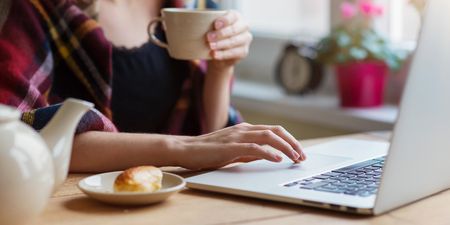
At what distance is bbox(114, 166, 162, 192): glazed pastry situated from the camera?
964 mm

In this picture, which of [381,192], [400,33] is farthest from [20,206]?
[400,33]

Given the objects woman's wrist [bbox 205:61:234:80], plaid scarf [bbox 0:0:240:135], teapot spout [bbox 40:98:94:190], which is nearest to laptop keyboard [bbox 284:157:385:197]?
teapot spout [bbox 40:98:94:190]

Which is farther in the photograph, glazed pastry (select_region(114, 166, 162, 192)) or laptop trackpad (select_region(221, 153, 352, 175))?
laptop trackpad (select_region(221, 153, 352, 175))

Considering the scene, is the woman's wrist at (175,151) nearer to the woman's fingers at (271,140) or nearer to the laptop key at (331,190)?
the woman's fingers at (271,140)

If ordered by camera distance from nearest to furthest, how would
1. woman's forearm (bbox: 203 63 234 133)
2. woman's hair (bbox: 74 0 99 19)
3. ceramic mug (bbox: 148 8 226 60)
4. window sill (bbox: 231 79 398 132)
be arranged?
1. ceramic mug (bbox: 148 8 226 60)
2. woman's hair (bbox: 74 0 99 19)
3. woman's forearm (bbox: 203 63 234 133)
4. window sill (bbox: 231 79 398 132)

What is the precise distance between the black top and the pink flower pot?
56 centimetres

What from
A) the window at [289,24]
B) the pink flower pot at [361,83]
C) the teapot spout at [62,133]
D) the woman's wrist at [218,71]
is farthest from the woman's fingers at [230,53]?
the window at [289,24]

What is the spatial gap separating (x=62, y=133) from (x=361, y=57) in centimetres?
132

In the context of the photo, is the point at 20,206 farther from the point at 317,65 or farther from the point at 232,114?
the point at 317,65

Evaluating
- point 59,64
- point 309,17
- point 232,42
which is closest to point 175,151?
point 232,42

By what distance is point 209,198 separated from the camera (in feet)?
3.34

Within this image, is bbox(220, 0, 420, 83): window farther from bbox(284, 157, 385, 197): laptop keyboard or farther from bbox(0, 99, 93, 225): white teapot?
bbox(0, 99, 93, 225): white teapot

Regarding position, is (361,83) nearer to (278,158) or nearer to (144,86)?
(144,86)

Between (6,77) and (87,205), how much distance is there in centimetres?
43
